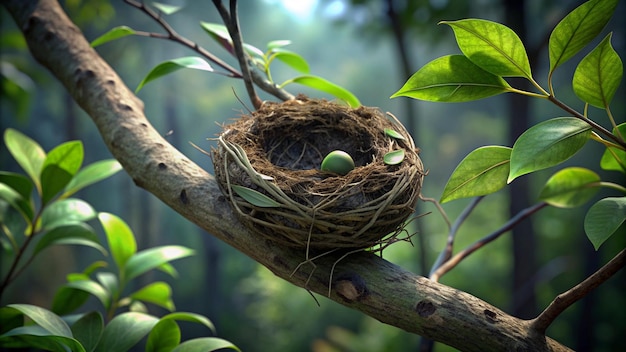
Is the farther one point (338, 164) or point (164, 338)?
point (164, 338)

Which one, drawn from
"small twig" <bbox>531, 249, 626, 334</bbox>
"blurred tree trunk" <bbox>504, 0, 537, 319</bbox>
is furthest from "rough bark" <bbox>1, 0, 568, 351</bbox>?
"blurred tree trunk" <bbox>504, 0, 537, 319</bbox>

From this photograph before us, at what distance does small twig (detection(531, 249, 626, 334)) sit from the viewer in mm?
467

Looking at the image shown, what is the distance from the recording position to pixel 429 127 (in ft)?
12.3

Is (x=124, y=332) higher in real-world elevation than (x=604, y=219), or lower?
lower

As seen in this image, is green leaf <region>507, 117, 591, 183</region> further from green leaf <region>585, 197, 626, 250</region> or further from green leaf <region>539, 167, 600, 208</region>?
green leaf <region>539, 167, 600, 208</region>

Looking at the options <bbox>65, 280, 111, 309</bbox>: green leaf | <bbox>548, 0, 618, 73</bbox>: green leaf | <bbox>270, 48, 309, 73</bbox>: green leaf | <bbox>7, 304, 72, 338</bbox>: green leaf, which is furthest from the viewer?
<bbox>65, 280, 111, 309</bbox>: green leaf

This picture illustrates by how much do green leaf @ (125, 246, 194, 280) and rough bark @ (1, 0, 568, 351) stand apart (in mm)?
266

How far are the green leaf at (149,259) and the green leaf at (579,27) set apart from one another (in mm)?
665

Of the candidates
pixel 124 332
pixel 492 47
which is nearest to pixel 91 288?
pixel 124 332

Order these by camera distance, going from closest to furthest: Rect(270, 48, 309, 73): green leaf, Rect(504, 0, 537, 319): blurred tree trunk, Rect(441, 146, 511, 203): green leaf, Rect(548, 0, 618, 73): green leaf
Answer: Rect(548, 0, 618, 73): green leaf → Rect(441, 146, 511, 203): green leaf → Rect(270, 48, 309, 73): green leaf → Rect(504, 0, 537, 319): blurred tree trunk

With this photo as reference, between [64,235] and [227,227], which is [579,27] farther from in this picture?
[64,235]

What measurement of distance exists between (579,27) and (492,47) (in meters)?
0.08

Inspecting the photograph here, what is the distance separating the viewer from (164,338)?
715 millimetres

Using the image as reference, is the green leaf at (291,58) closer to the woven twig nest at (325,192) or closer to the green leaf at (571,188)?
the woven twig nest at (325,192)
